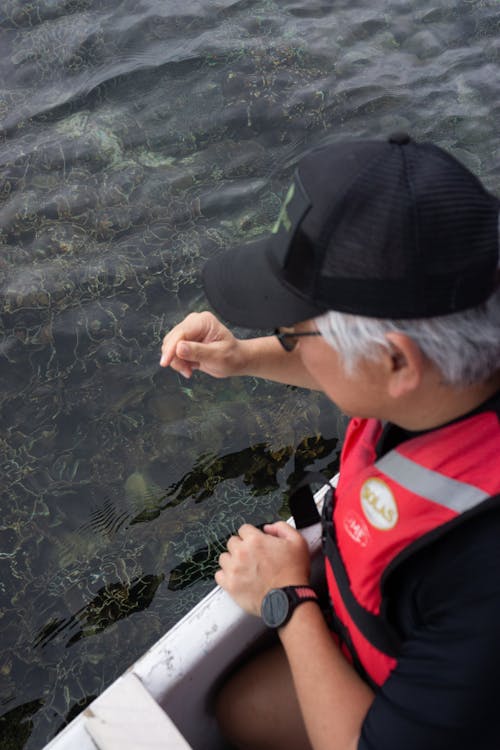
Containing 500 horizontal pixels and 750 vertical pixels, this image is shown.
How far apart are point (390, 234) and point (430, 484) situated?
52 centimetres

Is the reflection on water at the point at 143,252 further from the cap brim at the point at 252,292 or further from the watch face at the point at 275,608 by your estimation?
the cap brim at the point at 252,292

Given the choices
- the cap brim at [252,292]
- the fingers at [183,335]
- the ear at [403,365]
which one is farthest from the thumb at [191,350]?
the ear at [403,365]

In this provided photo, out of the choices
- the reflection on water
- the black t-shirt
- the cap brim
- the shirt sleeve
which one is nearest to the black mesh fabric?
the cap brim

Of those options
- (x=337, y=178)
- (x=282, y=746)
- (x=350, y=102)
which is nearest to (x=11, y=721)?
(x=282, y=746)

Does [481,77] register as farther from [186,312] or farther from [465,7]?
[186,312]

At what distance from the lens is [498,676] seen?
51.0 inches

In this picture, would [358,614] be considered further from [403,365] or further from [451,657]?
[403,365]

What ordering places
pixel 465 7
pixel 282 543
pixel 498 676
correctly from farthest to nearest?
pixel 465 7
pixel 282 543
pixel 498 676

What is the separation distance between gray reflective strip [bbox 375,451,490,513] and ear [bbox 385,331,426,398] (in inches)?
7.8

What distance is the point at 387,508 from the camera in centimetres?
159

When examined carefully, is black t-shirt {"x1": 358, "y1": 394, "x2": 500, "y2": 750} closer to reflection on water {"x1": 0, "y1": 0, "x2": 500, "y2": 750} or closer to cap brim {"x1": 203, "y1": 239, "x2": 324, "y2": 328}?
cap brim {"x1": 203, "y1": 239, "x2": 324, "y2": 328}

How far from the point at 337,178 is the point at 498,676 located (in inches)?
36.3

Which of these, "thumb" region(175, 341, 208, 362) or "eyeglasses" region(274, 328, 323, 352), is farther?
"thumb" region(175, 341, 208, 362)

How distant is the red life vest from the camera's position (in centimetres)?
144
